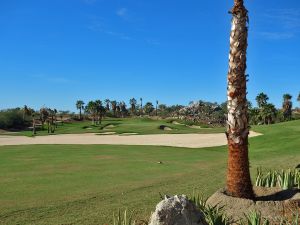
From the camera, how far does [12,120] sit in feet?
363

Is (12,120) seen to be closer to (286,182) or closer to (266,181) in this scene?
(266,181)

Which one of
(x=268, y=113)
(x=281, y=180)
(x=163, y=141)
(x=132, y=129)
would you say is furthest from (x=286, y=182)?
(x=268, y=113)

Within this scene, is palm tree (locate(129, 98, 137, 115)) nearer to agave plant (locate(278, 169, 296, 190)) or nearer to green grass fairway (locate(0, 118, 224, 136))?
green grass fairway (locate(0, 118, 224, 136))

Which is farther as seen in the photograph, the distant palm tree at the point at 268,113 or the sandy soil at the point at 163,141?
the distant palm tree at the point at 268,113

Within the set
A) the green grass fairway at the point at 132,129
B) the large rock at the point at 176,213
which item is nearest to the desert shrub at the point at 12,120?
the green grass fairway at the point at 132,129

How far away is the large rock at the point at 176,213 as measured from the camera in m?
6.91

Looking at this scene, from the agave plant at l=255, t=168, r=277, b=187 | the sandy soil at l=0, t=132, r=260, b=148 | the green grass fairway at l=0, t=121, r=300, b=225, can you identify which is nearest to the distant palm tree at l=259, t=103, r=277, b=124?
the sandy soil at l=0, t=132, r=260, b=148

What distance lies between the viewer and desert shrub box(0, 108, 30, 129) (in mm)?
107625

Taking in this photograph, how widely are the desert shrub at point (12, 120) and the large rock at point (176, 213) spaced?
106m

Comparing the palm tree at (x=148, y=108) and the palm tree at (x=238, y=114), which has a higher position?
the palm tree at (x=148, y=108)

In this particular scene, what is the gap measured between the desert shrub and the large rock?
348ft

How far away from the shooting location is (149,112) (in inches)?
7825

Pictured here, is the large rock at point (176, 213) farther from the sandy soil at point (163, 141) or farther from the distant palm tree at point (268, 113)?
the distant palm tree at point (268, 113)

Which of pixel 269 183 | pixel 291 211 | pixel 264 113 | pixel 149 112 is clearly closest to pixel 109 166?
pixel 269 183
